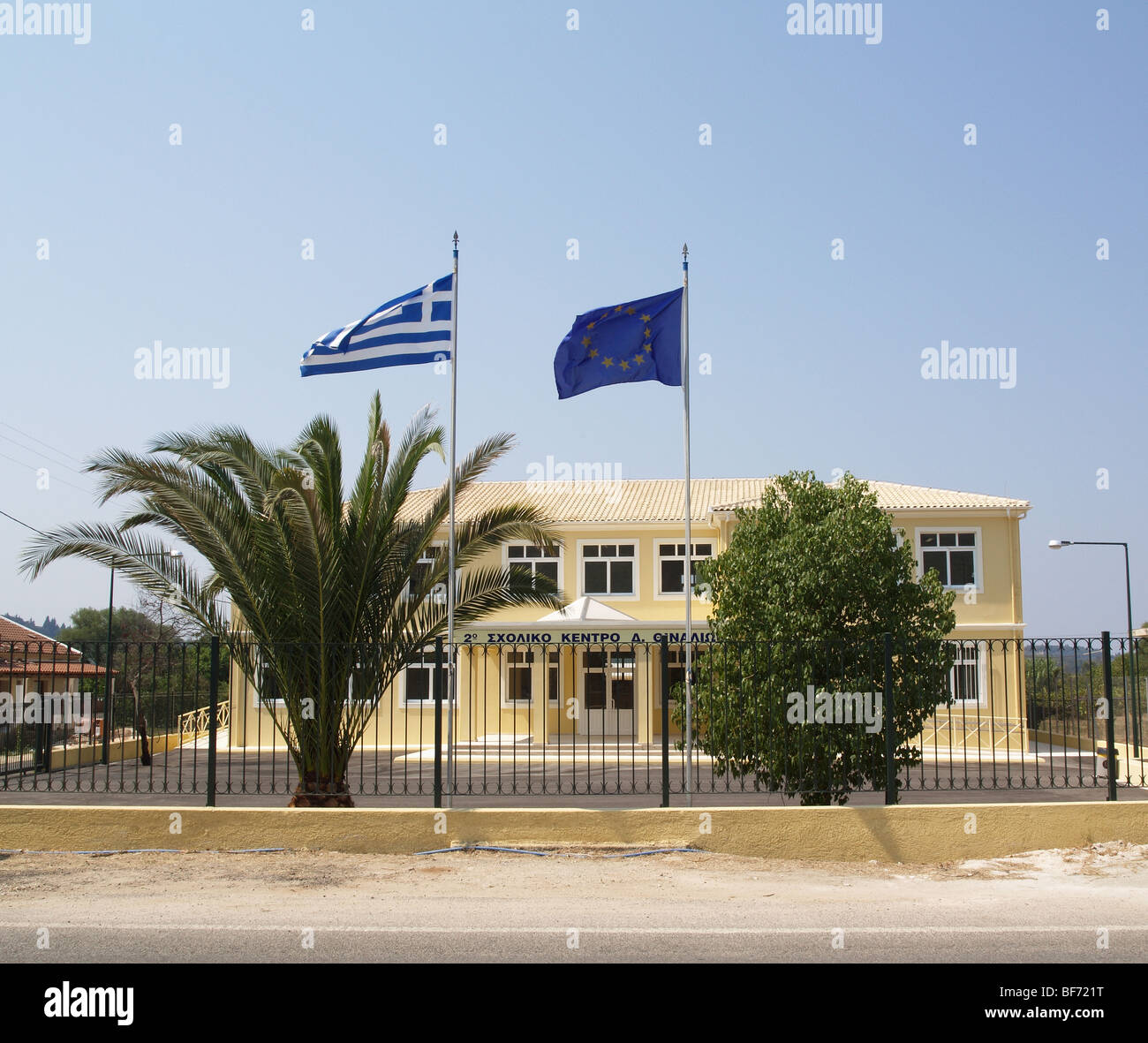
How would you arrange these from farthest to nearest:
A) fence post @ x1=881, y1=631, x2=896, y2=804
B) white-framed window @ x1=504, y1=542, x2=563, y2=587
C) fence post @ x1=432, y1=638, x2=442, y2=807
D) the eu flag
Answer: white-framed window @ x1=504, y1=542, x2=563, y2=587
the eu flag
fence post @ x1=881, y1=631, x2=896, y2=804
fence post @ x1=432, y1=638, x2=442, y2=807

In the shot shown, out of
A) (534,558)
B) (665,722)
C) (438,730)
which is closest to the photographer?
(438,730)

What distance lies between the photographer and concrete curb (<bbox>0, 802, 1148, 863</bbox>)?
9805 millimetres

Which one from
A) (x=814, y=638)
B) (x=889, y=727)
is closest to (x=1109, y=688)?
(x=889, y=727)

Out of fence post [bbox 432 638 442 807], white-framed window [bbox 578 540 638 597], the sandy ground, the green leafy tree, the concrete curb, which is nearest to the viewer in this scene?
the sandy ground

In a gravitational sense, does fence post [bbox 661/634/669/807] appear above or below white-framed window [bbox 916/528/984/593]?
below

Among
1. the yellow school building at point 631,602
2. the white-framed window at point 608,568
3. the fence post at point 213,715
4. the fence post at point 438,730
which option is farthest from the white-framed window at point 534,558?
the fence post at point 213,715

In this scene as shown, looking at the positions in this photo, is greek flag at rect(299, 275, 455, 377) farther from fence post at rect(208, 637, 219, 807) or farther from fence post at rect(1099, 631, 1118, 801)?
fence post at rect(1099, 631, 1118, 801)

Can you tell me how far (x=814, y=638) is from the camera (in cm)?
1122

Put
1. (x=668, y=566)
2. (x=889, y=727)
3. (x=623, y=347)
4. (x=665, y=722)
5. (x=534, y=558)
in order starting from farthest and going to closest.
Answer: (x=668, y=566) < (x=534, y=558) < (x=623, y=347) < (x=889, y=727) < (x=665, y=722)

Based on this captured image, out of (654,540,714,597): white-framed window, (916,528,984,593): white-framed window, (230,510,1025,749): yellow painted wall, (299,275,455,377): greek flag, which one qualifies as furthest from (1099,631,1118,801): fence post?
(654,540,714,597): white-framed window

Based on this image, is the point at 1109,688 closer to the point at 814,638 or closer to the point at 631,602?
→ the point at 814,638

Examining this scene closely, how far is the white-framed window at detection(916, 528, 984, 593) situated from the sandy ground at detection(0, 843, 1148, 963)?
67.0 ft

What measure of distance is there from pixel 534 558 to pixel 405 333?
1961cm
